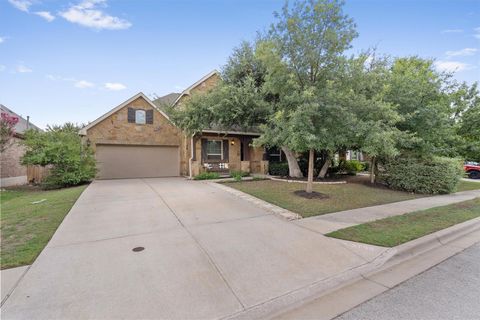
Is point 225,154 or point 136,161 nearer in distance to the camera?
point 136,161

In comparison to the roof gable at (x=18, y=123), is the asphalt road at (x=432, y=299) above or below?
below

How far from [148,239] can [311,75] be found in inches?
263

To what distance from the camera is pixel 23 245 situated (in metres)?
3.69

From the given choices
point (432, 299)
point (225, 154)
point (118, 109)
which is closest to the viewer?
point (432, 299)

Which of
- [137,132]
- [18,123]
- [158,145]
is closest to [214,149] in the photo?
[158,145]

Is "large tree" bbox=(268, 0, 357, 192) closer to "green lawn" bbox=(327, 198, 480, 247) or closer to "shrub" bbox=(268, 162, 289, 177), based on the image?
"green lawn" bbox=(327, 198, 480, 247)

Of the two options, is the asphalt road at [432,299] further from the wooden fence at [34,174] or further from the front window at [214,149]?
the wooden fence at [34,174]

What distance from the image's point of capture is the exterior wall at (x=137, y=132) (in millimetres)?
12734

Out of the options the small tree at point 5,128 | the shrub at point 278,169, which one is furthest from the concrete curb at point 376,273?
the small tree at point 5,128

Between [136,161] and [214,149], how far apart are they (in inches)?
203

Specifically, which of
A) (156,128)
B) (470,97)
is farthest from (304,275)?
(470,97)

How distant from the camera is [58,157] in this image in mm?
10531

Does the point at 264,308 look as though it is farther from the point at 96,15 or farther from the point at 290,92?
the point at 96,15

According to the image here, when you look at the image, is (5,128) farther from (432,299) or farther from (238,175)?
(432,299)
